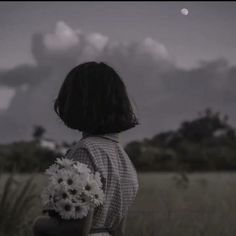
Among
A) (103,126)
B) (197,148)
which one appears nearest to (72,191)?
(103,126)

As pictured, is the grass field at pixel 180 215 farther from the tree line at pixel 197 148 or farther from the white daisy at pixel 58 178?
the tree line at pixel 197 148

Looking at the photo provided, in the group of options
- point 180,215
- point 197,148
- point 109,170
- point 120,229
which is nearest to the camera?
point 109,170

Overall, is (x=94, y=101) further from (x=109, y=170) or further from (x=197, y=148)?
(x=197, y=148)

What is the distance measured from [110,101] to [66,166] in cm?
30

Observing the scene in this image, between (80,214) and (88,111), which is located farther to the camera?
(88,111)

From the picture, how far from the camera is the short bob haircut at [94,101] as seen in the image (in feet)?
7.74

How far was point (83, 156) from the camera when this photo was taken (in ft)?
7.48

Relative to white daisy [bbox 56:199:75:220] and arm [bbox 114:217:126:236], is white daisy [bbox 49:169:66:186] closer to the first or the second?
white daisy [bbox 56:199:75:220]

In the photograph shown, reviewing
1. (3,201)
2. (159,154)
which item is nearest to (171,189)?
(3,201)

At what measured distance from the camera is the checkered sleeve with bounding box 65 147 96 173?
7.45 ft

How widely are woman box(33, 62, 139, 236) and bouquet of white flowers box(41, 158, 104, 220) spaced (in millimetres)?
52

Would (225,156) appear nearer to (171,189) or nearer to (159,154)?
(159,154)

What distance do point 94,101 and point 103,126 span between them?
0.30 feet

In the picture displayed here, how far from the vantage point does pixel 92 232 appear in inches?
91.5
